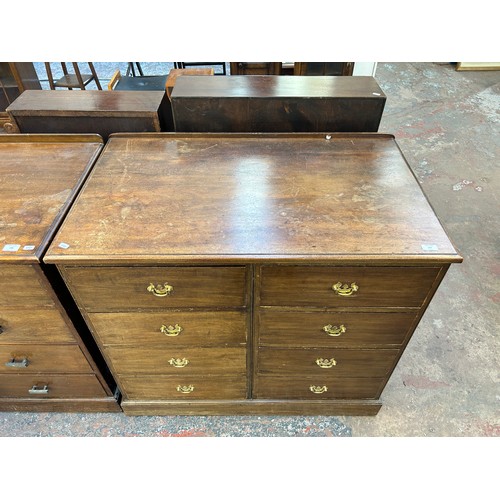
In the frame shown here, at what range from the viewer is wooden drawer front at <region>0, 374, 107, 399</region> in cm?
142

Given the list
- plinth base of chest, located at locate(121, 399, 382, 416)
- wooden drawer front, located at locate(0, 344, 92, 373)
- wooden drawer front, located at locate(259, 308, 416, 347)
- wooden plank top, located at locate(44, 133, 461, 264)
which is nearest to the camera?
wooden plank top, located at locate(44, 133, 461, 264)

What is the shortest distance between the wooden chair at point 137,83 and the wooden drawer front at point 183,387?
2433 mm

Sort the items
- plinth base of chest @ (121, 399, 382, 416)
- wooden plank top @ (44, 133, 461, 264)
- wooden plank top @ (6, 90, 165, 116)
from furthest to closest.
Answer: plinth base of chest @ (121, 399, 382, 416) → wooden plank top @ (6, 90, 165, 116) → wooden plank top @ (44, 133, 461, 264)

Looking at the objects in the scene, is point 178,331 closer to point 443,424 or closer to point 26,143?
point 26,143

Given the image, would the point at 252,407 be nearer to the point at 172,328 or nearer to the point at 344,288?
the point at 172,328

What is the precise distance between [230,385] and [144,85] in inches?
103

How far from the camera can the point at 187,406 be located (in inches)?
60.5

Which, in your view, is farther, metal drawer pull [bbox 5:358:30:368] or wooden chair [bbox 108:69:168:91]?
wooden chair [bbox 108:69:168:91]

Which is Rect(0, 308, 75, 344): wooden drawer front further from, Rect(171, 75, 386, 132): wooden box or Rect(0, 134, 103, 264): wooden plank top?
Rect(171, 75, 386, 132): wooden box

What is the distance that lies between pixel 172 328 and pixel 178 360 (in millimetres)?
191

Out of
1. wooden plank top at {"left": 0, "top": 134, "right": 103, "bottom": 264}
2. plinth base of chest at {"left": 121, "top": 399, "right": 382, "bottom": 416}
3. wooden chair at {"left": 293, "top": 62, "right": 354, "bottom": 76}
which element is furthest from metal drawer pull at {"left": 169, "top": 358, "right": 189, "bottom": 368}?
wooden chair at {"left": 293, "top": 62, "right": 354, "bottom": 76}

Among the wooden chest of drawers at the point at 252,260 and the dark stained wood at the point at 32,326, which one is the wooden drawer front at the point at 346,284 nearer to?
the wooden chest of drawers at the point at 252,260

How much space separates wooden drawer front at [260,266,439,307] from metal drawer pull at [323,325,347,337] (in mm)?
113

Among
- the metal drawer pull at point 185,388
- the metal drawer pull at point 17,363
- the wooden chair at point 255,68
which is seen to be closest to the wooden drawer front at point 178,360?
the metal drawer pull at point 185,388
